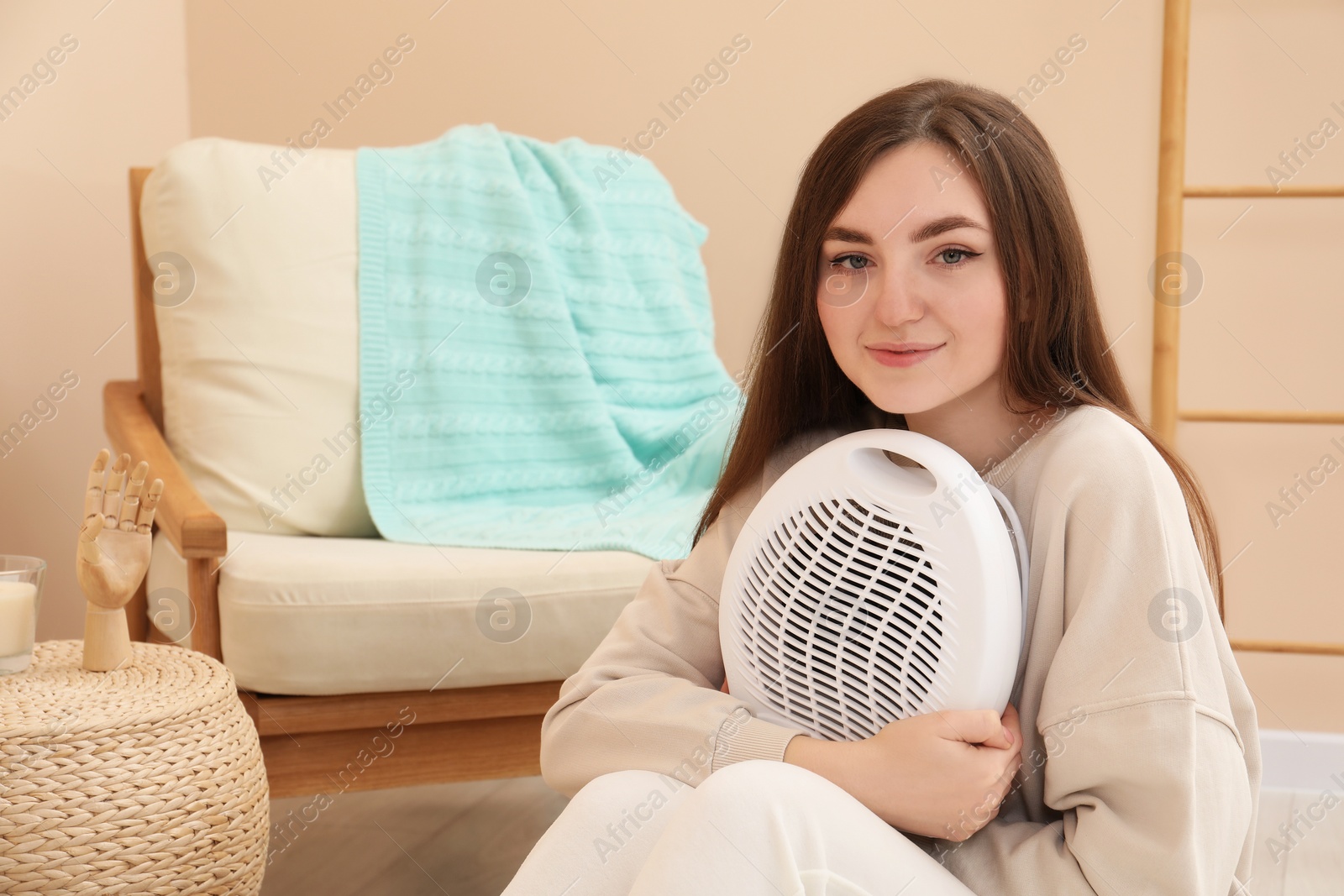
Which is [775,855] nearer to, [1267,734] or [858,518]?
[858,518]

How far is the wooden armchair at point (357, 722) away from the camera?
1355mm

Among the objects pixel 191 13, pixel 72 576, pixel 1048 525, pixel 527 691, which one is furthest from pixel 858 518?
pixel 191 13

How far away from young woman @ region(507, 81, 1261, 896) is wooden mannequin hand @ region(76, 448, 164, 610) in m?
0.56

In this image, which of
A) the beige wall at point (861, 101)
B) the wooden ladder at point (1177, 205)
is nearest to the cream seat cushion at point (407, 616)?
the beige wall at point (861, 101)

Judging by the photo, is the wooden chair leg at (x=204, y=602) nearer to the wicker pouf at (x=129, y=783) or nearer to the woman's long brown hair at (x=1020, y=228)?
the wicker pouf at (x=129, y=783)

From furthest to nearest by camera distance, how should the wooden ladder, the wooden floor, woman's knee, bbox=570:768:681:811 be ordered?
the wooden ladder → the wooden floor → woman's knee, bbox=570:768:681:811

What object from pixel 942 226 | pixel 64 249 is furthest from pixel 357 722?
pixel 64 249

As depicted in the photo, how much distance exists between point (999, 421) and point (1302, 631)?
155 cm

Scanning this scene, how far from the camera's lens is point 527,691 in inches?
57.4

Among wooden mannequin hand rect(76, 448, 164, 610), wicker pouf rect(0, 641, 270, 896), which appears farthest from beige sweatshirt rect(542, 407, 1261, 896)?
wooden mannequin hand rect(76, 448, 164, 610)

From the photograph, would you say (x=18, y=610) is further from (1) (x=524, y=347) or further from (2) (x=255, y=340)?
(1) (x=524, y=347)

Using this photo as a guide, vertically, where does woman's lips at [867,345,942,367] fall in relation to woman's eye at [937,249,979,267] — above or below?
below

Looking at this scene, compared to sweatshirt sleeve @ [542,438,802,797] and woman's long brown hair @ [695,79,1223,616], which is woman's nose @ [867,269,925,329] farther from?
sweatshirt sleeve @ [542,438,802,797]

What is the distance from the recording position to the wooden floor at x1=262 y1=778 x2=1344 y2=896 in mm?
1530
